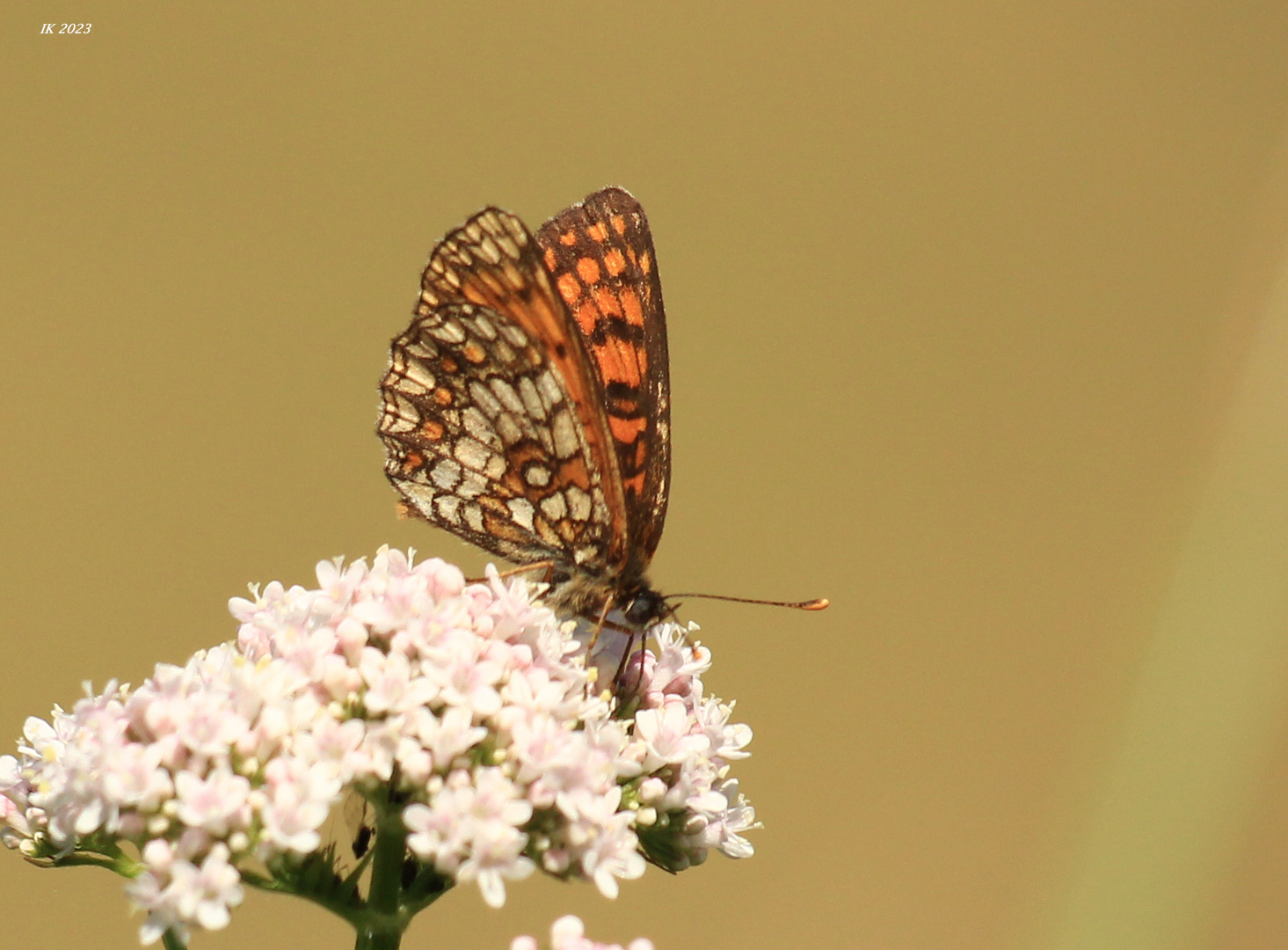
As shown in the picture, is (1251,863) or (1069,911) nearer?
(1069,911)

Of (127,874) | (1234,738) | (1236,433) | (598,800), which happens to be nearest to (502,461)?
(598,800)

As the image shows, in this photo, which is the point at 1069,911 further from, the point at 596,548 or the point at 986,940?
the point at 596,548

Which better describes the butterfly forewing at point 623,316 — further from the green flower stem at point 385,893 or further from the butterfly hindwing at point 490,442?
the green flower stem at point 385,893

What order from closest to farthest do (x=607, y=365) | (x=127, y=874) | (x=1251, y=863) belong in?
(x=127, y=874) < (x=607, y=365) < (x=1251, y=863)

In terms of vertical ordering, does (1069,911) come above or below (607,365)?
below

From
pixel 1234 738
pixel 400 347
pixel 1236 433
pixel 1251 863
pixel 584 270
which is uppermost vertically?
pixel 1236 433

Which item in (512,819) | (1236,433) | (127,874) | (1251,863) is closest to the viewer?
(512,819)

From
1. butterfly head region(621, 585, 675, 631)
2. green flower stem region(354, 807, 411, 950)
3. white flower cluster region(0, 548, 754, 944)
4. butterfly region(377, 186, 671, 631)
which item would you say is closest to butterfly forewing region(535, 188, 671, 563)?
butterfly region(377, 186, 671, 631)
